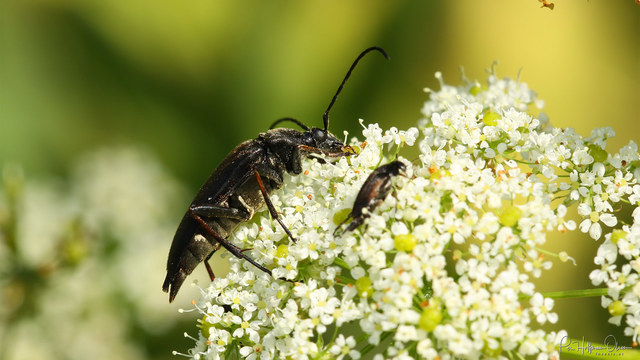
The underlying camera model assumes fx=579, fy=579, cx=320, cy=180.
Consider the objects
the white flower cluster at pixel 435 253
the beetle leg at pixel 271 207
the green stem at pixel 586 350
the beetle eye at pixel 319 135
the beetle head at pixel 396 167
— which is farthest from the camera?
the beetle eye at pixel 319 135

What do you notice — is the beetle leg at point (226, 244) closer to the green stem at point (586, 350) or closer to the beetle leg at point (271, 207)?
the beetle leg at point (271, 207)

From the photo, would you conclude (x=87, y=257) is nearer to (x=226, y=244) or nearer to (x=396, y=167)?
(x=226, y=244)

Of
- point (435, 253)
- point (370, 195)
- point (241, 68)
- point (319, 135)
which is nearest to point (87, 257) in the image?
point (319, 135)

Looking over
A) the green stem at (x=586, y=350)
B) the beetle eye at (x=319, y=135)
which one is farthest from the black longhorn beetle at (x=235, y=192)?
the green stem at (x=586, y=350)

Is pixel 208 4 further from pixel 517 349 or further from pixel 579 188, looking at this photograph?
pixel 517 349

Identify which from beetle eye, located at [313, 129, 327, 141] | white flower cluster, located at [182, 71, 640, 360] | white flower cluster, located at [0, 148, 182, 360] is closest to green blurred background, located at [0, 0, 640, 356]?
white flower cluster, located at [0, 148, 182, 360]

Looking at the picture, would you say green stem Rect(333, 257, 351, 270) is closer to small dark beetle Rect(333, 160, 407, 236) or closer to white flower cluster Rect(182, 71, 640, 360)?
white flower cluster Rect(182, 71, 640, 360)
